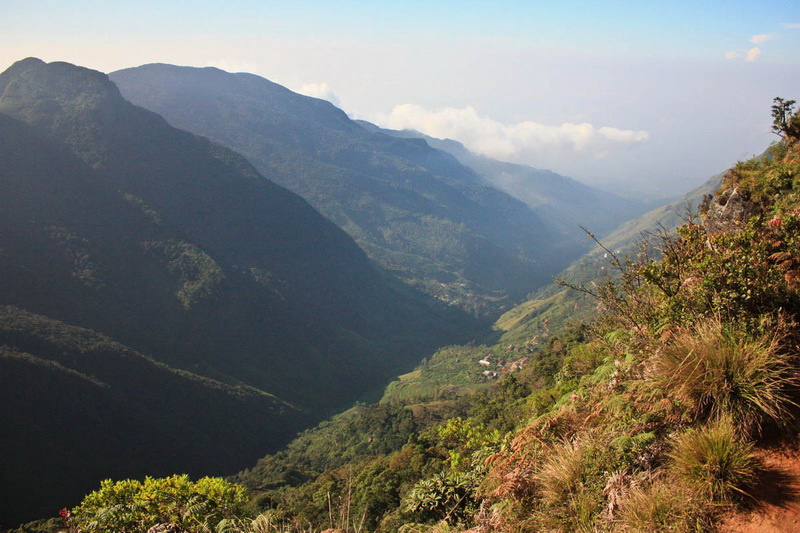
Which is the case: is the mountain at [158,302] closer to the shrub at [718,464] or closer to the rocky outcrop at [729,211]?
the shrub at [718,464]

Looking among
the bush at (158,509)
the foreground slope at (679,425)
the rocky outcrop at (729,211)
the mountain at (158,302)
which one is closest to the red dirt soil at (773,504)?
the foreground slope at (679,425)

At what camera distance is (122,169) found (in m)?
138

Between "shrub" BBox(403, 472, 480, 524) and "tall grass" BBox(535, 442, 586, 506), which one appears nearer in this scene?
"tall grass" BBox(535, 442, 586, 506)

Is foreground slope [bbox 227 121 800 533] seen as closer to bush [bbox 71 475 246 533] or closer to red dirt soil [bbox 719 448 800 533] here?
red dirt soil [bbox 719 448 800 533]

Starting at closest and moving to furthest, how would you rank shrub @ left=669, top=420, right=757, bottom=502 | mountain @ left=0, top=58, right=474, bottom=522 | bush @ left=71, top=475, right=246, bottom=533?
shrub @ left=669, top=420, right=757, bottom=502, bush @ left=71, top=475, right=246, bottom=533, mountain @ left=0, top=58, right=474, bottom=522

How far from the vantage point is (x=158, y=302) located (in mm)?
110625

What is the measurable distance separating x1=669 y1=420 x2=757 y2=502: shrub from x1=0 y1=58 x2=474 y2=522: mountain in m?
78.2

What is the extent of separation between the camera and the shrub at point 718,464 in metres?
3.92

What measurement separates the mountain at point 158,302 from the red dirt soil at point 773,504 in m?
78.5

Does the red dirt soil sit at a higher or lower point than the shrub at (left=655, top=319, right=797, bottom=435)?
lower

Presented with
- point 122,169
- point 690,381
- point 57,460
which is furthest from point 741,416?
point 122,169

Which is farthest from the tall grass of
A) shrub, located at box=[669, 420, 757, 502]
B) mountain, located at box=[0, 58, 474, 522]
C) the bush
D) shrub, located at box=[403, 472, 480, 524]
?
mountain, located at box=[0, 58, 474, 522]

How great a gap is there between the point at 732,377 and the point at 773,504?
1183mm

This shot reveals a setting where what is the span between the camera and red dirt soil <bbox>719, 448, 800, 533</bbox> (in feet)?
12.2
